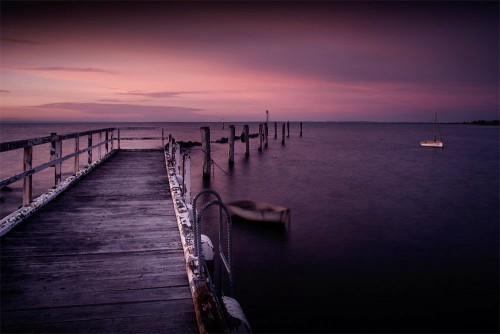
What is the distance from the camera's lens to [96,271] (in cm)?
410

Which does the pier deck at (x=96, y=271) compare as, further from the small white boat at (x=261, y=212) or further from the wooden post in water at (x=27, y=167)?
the small white boat at (x=261, y=212)

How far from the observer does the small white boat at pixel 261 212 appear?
1310cm

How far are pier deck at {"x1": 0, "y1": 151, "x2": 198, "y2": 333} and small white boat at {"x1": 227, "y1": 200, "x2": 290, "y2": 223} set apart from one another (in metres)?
6.33

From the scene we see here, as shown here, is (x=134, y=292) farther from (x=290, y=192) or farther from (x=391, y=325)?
(x=290, y=192)

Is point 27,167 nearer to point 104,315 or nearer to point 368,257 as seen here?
point 104,315

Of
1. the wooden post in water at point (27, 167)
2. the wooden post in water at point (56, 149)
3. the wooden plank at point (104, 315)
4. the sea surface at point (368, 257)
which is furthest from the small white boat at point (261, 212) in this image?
the wooden plank at point (104, 315)

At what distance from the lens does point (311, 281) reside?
976 centimetres

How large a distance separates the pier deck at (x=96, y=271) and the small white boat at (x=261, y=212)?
633cm

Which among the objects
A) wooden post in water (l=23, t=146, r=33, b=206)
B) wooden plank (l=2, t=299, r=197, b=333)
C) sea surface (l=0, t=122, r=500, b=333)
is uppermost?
wooden post in water (l=23, t=146, r=33, b=206)

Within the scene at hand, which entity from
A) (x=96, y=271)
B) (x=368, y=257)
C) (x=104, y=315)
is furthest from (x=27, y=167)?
(x=368, y=257)

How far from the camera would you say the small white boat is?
1310cm

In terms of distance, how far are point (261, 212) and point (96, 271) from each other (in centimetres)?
931

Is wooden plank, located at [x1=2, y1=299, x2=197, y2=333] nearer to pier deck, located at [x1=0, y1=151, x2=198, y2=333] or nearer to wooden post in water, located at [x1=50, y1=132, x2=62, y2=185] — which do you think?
pier deck, located at [x1=0, y1=151, x2=198, y2=333]

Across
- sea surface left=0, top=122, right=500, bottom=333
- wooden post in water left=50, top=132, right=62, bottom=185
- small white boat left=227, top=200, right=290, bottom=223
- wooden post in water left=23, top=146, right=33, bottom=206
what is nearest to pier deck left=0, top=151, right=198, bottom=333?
wooden post in water left=23, top=146, right=33, bottom=206
